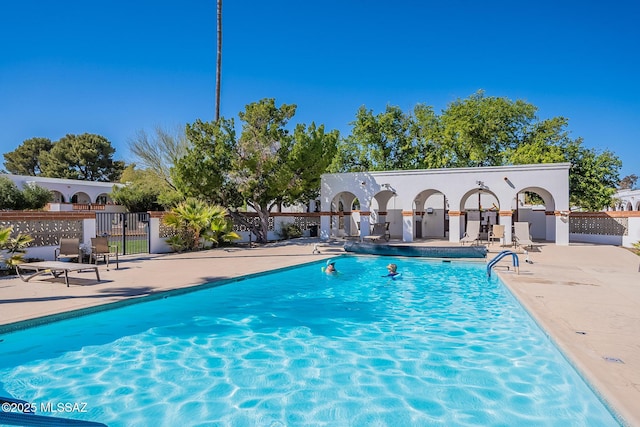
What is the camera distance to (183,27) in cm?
2075

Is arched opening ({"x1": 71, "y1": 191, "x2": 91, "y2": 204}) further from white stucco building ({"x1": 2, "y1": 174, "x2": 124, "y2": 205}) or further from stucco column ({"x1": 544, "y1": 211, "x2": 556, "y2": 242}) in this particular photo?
stucco column ({"x1": 544, "y1": 211, "x2": 556, "y2": 242})

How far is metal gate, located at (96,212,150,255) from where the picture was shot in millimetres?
16266

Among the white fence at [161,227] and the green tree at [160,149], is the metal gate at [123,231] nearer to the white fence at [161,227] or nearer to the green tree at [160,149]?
the white fence at [161,227]

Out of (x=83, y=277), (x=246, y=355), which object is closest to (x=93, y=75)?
(x=83, y=277)

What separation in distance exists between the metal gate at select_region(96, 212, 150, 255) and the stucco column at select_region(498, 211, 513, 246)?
1640 cm

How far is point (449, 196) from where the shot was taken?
21594 millimetres

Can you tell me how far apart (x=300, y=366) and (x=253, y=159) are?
1504 centimetres

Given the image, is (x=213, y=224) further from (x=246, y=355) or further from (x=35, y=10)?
(x=246, y=355)

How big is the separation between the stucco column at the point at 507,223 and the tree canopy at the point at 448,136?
14632 mm

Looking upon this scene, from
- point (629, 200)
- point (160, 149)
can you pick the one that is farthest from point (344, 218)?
point (629, 200)

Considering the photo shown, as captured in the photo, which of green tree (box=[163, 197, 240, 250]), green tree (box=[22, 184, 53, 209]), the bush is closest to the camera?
green tree (box=[163, 197, 240, 250])

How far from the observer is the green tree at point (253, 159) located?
65.8ft

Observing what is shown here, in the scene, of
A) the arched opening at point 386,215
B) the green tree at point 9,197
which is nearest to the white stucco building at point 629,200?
the arched opening at point 386,215

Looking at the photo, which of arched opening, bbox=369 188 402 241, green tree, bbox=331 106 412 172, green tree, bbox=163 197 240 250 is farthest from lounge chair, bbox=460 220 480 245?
green tree, bbox=331 106 412 172
